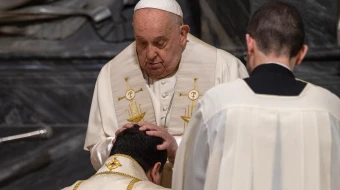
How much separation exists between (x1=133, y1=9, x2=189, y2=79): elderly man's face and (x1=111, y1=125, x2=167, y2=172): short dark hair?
0.55 metres

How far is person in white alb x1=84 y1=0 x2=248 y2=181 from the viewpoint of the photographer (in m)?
4.39

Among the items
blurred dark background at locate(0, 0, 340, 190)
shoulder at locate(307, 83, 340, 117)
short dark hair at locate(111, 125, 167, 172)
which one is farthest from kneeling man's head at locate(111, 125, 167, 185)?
blurred dark background at locate(0, 0, 340, 190)

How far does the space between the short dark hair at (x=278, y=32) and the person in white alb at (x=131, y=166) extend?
2.67ft

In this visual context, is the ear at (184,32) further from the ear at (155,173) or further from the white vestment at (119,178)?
the white vestment at (119,178)

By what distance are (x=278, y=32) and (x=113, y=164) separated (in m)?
1.02

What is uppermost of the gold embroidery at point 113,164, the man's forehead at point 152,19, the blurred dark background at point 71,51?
the man's forehead at point 152,19

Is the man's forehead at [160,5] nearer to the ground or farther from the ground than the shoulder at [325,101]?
farther from the ground

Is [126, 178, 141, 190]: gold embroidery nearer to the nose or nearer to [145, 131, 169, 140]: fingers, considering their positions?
[145, 131, 169, 140]: fingers

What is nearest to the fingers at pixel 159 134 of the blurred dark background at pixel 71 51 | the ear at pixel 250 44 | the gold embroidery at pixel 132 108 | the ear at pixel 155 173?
the ear at pixel 155 173

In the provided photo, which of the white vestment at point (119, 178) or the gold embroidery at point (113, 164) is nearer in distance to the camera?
the white vestment at point (119, 178)

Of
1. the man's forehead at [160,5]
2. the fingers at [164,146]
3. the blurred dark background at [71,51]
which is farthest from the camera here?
the blurred dark background at [71,51]

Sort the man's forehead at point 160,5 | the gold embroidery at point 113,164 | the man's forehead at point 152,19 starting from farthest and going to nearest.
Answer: the man's forehead at point 160,5 < the man's forehead at point 152,19 < the gold embroidery at point 113,164

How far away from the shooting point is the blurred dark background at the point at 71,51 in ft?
22.7

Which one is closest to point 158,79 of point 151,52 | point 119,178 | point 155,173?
point 151,52
